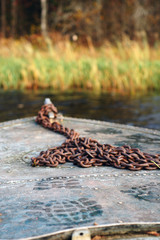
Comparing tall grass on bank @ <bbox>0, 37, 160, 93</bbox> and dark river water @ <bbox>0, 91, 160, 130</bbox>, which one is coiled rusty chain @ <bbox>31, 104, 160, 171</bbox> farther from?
tall grass on bank @ <bbox>0, 37, 160, 93</bbox>

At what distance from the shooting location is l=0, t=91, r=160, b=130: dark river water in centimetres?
863

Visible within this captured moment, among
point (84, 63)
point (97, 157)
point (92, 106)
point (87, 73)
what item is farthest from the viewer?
point (84, 63)

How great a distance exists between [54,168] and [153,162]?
87 centimetres

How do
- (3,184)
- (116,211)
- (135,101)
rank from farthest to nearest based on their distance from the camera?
(135,101) → (3,184) → (116,211)

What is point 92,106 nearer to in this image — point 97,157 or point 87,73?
point 87,73

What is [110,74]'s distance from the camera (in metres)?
11.2

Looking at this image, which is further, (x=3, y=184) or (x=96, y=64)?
(x=96, y=64)

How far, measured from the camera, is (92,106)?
9766mm

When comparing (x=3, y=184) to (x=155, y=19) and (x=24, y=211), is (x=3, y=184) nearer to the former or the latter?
(x=24, y=211)

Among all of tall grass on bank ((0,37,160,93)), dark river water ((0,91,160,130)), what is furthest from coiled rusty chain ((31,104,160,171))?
tall grass on bank ((0,37,160,93))

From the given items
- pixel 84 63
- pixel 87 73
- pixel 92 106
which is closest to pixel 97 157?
pixel 92 106

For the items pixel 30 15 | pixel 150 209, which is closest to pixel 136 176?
pixel 150 209

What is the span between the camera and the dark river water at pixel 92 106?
8.63 metres

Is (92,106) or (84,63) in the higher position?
(84,63)
